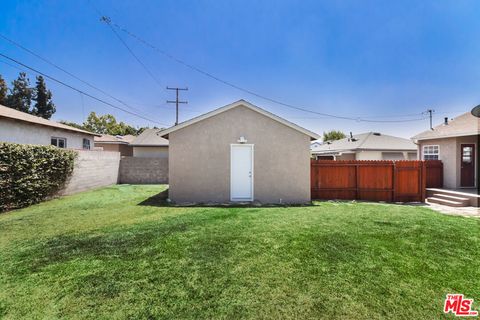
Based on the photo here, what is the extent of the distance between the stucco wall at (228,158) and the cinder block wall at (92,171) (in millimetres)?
6052

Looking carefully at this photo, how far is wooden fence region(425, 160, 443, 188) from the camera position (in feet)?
40.3

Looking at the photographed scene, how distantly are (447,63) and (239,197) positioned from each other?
15677 millimetres

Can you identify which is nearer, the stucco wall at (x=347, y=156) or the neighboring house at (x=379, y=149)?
the neighboring house at (x=379, y=149)

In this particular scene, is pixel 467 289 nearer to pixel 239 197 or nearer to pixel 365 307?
pixel 365 307

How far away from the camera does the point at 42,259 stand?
163 inches

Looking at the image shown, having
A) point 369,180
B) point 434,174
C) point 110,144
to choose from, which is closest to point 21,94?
point 110,144

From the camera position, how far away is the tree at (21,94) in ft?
122

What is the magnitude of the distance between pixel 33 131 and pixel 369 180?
1754cm

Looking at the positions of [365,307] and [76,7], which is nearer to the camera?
[365,307]

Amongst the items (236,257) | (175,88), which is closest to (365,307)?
(236,257)

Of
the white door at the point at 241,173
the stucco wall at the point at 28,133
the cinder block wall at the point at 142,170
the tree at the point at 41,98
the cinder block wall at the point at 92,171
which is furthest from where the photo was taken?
the tree at the point at 41,98

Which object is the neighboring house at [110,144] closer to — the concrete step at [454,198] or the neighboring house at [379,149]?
the neighboring house at [379,149]

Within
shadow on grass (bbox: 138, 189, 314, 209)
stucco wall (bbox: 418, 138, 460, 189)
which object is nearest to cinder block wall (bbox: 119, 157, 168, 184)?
shadow on grass (bbox: 138, 189, 314, 209)

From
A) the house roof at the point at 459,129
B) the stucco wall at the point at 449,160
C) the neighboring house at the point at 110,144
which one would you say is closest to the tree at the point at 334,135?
the house roof at the point at 459,129
